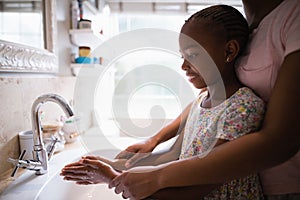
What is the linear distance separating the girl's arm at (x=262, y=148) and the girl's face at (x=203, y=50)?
14 centimetres

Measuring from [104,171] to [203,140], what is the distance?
261 millimetres

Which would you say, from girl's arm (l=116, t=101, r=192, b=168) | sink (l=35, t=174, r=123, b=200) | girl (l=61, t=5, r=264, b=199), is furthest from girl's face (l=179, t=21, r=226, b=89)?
sink (l=35, t=174, r=123, b=200)

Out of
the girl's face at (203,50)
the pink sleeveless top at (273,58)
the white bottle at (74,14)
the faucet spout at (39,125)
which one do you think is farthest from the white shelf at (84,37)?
the pink sleeveless top at (273,58)

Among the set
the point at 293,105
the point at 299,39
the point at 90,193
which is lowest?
the point at 90,193

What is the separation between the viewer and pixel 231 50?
470mm

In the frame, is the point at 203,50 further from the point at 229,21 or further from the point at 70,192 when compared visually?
the point at 70,192

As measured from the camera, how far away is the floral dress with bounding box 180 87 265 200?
0.40 metres

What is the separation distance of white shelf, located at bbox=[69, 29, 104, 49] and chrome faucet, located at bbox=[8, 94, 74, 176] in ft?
2.14

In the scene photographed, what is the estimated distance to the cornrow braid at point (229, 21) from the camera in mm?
460

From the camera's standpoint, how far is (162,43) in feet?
1.95

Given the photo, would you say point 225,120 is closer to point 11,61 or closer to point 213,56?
point 213,56

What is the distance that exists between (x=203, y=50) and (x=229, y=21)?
8 centimetres

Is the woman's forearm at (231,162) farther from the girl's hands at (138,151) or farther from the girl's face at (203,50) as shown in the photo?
the girl's hands at (138,151)

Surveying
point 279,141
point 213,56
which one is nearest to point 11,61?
point 213,56
